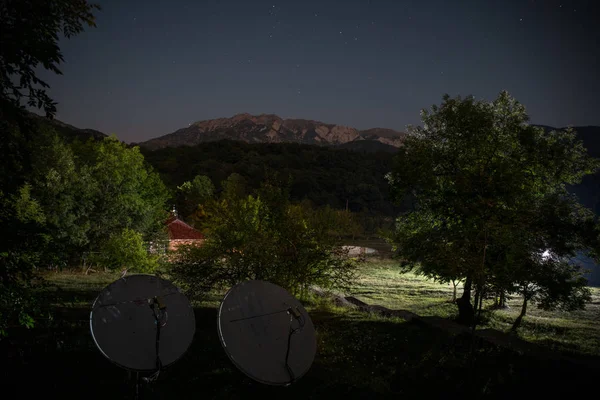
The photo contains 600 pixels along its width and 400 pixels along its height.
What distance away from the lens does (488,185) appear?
1608 cm

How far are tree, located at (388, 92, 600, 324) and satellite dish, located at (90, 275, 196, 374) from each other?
1073 cm

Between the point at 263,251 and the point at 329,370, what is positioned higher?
the point at 263,251

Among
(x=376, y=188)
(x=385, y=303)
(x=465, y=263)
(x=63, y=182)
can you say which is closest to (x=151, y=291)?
(x=465, y=263)

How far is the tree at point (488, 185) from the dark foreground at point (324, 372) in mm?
4068

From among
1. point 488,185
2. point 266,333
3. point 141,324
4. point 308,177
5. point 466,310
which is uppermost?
point 308,177

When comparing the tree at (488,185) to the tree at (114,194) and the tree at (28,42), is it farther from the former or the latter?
the tree at (114,194)

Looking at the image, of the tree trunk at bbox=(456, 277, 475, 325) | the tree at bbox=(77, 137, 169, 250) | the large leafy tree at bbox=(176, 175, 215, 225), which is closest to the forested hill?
the large leafy tree at bbox=(176, 175, 215, 225)

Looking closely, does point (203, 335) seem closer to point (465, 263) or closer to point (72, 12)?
point (465, 263)

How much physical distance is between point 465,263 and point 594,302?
29462mm

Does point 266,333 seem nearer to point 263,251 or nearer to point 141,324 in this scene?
point 141,324

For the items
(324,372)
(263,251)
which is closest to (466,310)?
(263,251)

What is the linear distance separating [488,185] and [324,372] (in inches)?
456

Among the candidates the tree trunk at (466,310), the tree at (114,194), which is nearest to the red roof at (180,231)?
the tree at (114,194)

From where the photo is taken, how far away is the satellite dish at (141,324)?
7289 mm
